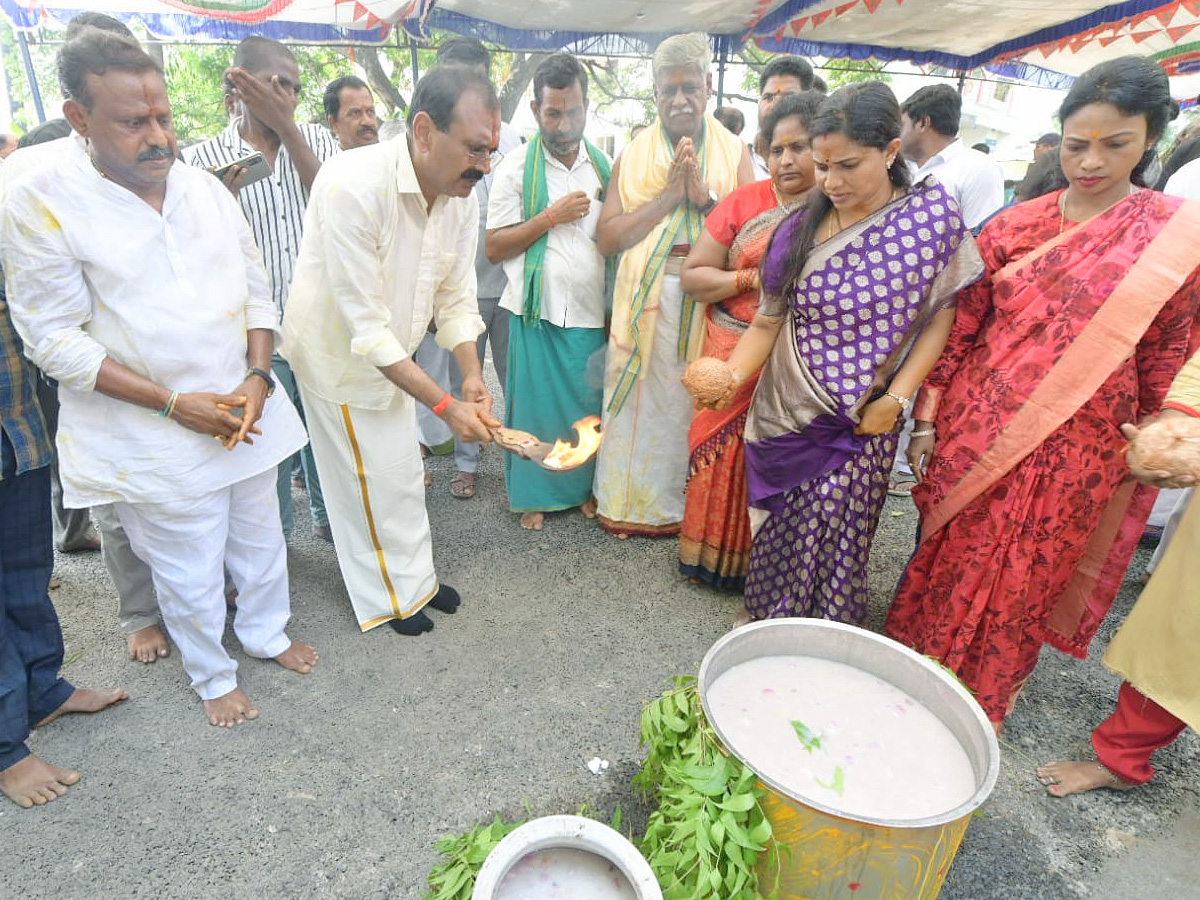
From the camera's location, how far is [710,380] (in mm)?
2449

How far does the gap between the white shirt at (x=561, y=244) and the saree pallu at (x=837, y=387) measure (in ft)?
3.68

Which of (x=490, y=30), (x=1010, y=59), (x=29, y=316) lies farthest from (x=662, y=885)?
(x=1010, y=59)

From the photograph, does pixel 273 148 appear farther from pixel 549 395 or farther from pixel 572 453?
pixel 572 453

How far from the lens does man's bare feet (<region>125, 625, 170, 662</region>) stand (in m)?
2.63

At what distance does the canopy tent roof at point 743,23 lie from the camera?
601cm

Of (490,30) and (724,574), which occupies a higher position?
(490,30)

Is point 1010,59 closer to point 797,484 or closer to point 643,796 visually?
point 797,484

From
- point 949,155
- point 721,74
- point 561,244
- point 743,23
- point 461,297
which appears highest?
point 743,23

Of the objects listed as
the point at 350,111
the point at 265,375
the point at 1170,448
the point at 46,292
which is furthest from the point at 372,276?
the point at 1170,448

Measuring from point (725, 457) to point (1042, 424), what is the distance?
1.19 metres

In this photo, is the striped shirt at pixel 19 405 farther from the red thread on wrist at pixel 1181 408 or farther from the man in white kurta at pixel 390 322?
the red thread on wrist at pixel 1181 408

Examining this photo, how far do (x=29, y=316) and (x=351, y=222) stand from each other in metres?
0.85

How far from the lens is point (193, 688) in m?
2.48

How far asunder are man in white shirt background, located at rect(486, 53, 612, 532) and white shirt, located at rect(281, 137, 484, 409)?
58cm
